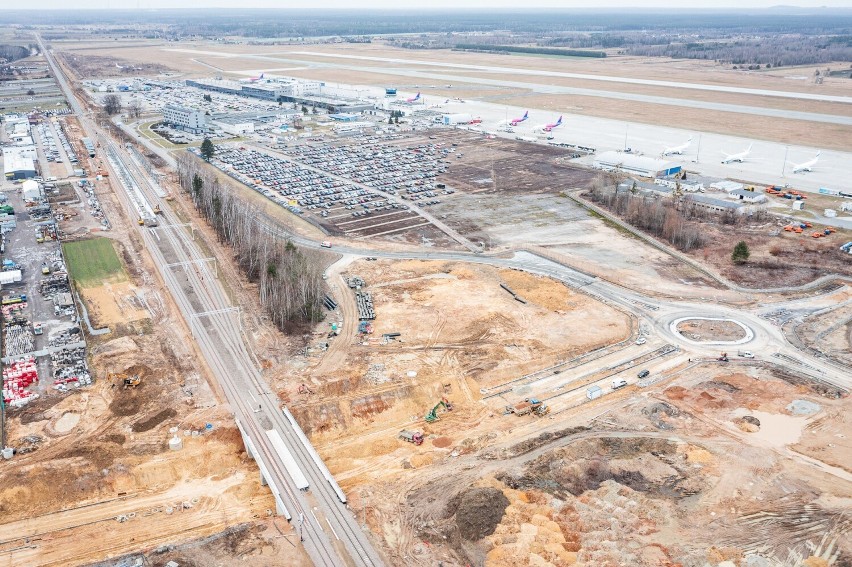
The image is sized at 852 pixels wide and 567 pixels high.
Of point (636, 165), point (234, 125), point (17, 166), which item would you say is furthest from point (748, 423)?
point (234, 125)

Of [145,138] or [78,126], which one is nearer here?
[145,138]

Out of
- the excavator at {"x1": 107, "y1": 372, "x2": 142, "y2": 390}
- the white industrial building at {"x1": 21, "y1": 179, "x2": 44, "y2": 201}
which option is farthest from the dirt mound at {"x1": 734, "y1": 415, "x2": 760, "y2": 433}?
the white industrial building at {"x1": 21, "y1": 179, "x2": 44, "y2": 201}

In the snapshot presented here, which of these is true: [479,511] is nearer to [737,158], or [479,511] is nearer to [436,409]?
[436,409]

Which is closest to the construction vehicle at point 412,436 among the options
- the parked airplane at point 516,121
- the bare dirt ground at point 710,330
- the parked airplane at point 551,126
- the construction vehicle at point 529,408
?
the construction vehicle at point 529,408

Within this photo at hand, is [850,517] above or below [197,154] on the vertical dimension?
below

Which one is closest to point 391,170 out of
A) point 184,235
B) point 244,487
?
point 184,235

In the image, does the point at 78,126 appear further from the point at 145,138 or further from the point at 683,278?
the point at 683,278
